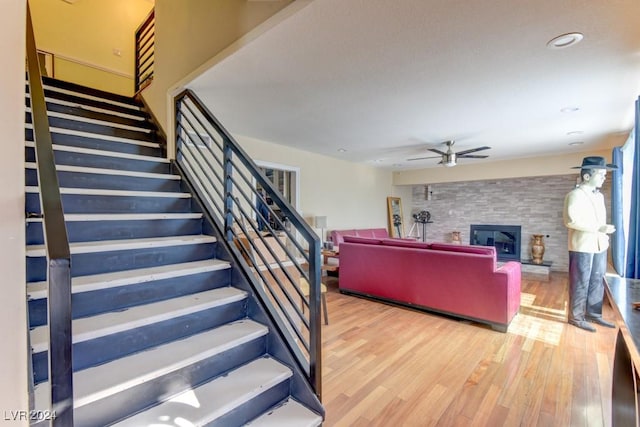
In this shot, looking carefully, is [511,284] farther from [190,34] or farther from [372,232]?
[190,34]

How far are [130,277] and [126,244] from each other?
278mm

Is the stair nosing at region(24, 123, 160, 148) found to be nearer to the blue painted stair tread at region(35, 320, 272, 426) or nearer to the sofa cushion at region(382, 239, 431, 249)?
the blue painted stair tread at region(35, 320, 272, 426)

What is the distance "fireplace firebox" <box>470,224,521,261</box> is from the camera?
263 inches

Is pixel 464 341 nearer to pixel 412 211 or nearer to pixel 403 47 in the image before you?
pixel 403 47

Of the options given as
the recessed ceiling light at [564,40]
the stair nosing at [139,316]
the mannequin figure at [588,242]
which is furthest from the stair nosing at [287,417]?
the mannequin figure at [588,242]

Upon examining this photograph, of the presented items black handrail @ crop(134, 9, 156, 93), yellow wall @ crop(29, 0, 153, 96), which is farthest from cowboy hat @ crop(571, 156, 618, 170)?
yellow wall @ crop(29, 0, 153, 96)

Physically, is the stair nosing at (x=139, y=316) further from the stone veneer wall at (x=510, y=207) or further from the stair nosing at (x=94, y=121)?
the stone veneer wall at (x=510, y=207)

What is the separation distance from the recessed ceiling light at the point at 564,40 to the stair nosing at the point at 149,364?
270cm

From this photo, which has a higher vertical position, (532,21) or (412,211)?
(532,21)

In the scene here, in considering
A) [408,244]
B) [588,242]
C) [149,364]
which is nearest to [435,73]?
[408,244]

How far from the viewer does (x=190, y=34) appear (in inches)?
105

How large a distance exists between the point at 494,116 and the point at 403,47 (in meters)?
2.12

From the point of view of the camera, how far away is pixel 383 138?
4602 millimetres

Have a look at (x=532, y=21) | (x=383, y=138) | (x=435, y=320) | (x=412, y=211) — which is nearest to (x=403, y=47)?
(x=532, y=21)
